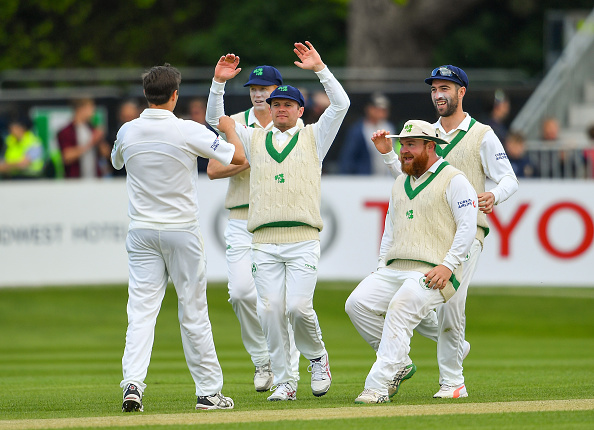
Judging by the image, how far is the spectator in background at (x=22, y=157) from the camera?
60.1 ft

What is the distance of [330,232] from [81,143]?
14.5 feet

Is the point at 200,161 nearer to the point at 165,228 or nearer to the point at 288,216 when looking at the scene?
the point at 288,216

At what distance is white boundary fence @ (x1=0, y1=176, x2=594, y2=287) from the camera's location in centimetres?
1575

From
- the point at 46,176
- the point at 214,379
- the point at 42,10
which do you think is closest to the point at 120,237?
the point at 46,176

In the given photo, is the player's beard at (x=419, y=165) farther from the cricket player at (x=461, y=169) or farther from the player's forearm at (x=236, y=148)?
the player's forearm at (x=236, y=148)

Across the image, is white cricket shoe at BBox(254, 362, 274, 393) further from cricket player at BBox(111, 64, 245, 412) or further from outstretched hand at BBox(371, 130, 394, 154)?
outstretched hand at BBox(371, 130, 394, 154)

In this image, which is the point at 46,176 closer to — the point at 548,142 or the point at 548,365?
the point at 548,142

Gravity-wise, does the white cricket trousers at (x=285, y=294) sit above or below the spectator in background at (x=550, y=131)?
below

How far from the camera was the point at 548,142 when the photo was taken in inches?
703

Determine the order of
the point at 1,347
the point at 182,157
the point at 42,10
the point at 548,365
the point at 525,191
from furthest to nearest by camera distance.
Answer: the point at 42,10 → the point at 525,191 → the point at 1,347 → the point at 548,365 → the point at 182,157

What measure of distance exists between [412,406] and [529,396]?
3.63 feet

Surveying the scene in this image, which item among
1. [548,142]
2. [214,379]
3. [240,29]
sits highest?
[240,29]

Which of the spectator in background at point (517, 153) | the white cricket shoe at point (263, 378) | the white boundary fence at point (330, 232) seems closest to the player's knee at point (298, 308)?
the white cricket shoe at point (263, 378)

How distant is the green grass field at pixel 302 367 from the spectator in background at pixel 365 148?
1.89 metres
